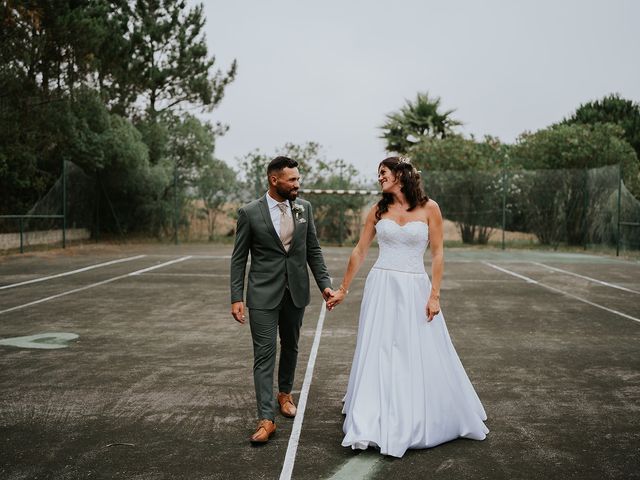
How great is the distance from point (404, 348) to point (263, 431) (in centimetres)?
106

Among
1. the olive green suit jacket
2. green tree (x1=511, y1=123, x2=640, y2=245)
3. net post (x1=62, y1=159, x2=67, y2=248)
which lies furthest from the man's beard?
green tree (x1=511, y1=123, x2=640, y2=245)

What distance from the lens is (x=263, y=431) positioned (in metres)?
4.40

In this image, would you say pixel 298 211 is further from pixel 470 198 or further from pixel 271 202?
pixel 470 198

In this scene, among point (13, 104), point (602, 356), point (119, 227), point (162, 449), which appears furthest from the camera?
point (119, 227)

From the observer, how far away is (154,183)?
2756cm

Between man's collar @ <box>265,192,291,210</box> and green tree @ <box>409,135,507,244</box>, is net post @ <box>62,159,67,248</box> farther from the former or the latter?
man's collar @ <box>265,192,291,210</box>

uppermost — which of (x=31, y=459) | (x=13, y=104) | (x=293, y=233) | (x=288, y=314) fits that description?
(x=13, y=104)

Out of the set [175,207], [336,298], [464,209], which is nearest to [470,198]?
[464,209]

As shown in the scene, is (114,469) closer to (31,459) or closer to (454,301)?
(31,459)

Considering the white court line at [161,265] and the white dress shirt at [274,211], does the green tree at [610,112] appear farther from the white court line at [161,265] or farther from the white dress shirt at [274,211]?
the white dress shirt at [274,211]

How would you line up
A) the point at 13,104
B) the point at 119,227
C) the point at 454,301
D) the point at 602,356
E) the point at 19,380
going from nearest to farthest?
the point at 19,380
the point at 602,356
the point at 454,301
the point at 13,104
the point at 119,227

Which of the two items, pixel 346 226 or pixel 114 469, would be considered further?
pixel 346 226

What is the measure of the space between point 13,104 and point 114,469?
18.7m

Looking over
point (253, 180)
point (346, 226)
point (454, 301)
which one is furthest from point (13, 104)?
point (454, 301)
